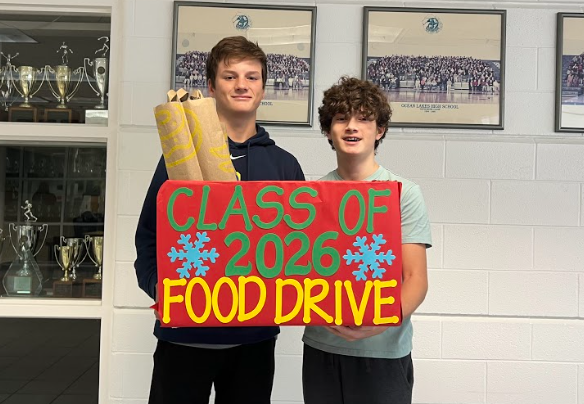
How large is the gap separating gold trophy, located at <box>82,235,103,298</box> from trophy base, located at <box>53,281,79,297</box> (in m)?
0.04

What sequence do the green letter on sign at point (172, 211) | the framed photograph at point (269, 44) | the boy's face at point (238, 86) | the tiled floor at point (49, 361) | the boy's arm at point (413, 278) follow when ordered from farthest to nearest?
the tiled floor at point (49, 361) → the framed photograph at point (269, 44) → the boy's face at point (238, 86) → the boy's arm at point (413, 278) → the green letter on sign at point (172, 211)

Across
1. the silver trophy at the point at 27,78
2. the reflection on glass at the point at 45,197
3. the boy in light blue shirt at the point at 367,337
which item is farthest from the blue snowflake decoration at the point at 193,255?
the silver trophy at the point at 27,78

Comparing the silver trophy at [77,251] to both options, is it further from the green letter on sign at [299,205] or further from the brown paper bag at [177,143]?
the green letter on sign at [299,205]

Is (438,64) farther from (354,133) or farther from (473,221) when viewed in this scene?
(354,133)

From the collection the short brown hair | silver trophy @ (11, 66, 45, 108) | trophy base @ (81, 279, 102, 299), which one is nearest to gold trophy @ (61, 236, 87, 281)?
trophy base @ (81, 279, 102, 299)

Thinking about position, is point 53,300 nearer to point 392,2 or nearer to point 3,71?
point 3,71

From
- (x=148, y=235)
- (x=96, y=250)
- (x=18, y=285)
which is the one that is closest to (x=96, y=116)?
(x=96, y=250)

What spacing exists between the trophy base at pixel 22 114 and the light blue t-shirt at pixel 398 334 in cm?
173

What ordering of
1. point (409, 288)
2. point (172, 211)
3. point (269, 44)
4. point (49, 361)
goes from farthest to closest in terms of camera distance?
1. point (49, 361)
2. point (269, 44)
3. point (409, 288)
4. point (172, 211)

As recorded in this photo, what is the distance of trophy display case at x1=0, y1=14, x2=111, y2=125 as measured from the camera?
243 centimetres

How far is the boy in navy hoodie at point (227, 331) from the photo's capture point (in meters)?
1.34

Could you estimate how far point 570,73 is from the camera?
230cm

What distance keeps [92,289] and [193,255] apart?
1484 millimetres

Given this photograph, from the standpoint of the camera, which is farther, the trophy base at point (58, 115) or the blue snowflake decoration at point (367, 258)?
the trophy base at point (58, 115)
